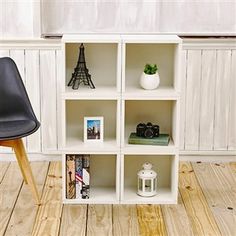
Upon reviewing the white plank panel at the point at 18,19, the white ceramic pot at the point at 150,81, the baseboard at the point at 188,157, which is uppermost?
the white plank panel at the point at 18,19

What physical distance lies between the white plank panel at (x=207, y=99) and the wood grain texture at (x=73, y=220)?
1.22 m

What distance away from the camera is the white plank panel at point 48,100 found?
4086 millimetres

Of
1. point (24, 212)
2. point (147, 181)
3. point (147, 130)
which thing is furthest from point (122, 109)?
point (24, 212)

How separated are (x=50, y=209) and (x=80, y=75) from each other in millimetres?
788

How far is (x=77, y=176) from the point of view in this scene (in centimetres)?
344

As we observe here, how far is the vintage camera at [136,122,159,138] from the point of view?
3.46 metres

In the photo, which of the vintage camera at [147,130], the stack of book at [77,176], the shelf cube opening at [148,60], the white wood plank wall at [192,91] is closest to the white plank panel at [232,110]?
the white wood plank wall at [192,91]

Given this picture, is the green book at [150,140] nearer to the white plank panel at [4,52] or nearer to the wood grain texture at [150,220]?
the wood grain texture at [150,220]

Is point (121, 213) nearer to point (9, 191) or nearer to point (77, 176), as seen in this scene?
point (77, 176)

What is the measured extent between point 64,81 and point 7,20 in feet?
3.23

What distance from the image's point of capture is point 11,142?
3.34m

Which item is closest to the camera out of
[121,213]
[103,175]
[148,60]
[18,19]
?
[121,213]

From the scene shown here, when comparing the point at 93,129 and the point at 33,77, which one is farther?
the point at 33,77

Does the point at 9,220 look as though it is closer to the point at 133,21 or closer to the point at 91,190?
the point at 91,190
